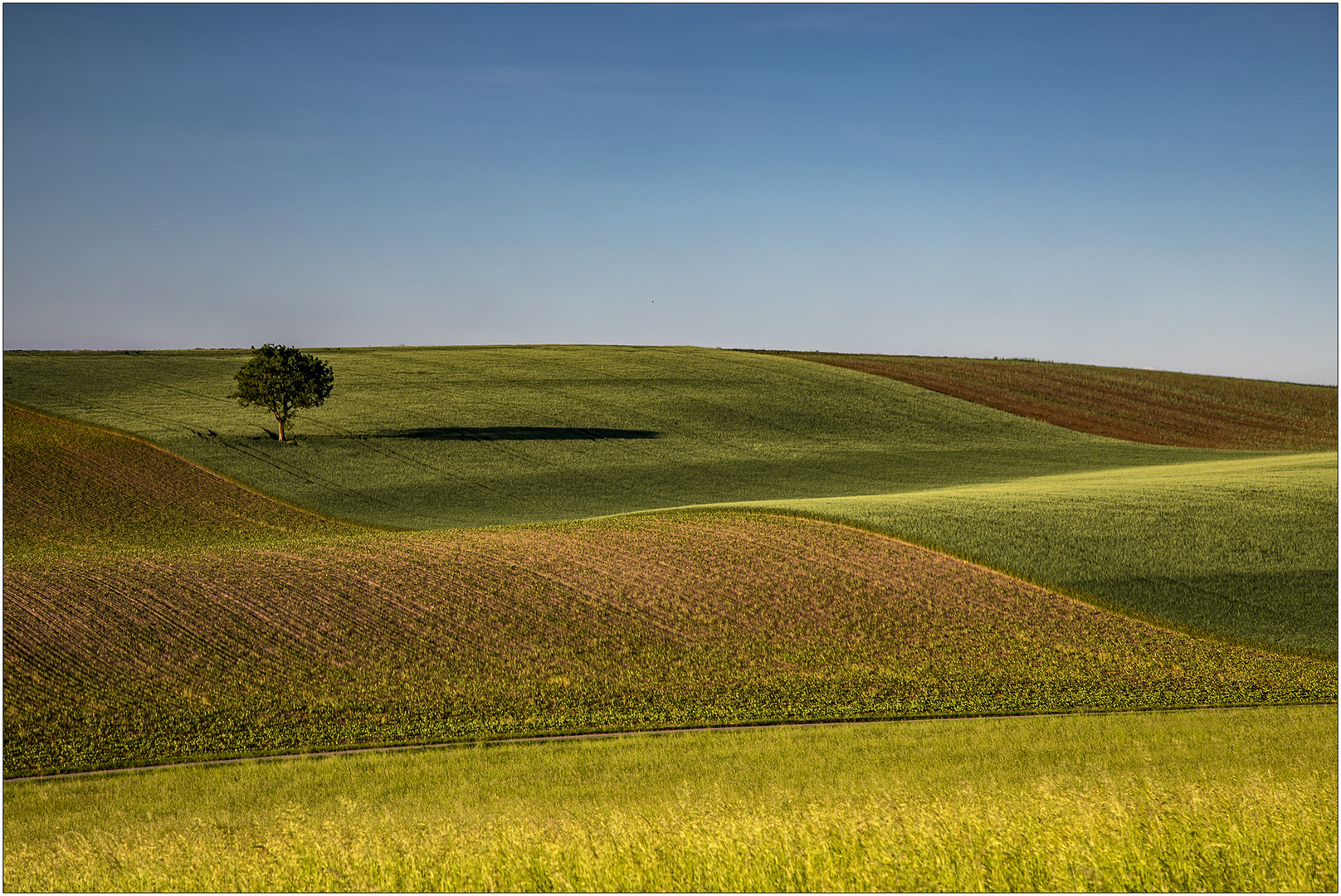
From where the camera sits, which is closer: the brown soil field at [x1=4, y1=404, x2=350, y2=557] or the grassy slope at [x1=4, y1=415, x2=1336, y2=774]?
the grassy slope at [x1=4, y1=415, x2=1336, y2=774]

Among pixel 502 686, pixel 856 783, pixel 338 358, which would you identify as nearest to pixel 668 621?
pixel 502 686

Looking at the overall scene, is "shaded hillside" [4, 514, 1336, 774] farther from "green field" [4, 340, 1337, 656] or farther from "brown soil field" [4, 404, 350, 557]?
"brown soil field" [4, 404, 350, 557]

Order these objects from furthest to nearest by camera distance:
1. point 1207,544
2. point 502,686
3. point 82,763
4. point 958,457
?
point 958,457, point 1207,544, point 502,686, point 82,763

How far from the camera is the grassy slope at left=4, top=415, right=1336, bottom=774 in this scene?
16438 mm

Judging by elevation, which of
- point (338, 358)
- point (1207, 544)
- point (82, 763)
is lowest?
point (82, 763)

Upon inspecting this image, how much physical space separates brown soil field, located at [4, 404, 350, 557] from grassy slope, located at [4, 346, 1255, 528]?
1.59 meters

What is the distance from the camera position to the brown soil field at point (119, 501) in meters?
32.9

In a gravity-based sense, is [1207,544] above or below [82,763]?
above

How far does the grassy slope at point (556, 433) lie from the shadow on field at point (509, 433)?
195 millimetres

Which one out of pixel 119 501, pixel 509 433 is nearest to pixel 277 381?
pixel 509 433

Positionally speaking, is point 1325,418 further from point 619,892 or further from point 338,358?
point 619,892

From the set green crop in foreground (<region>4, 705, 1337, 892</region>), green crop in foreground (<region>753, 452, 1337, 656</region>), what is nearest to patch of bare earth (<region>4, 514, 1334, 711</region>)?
green crop in foreground (<region>753, 452, 1337, 656</region>)

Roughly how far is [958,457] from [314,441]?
3220 centimetres

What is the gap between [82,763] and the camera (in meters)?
14.2
